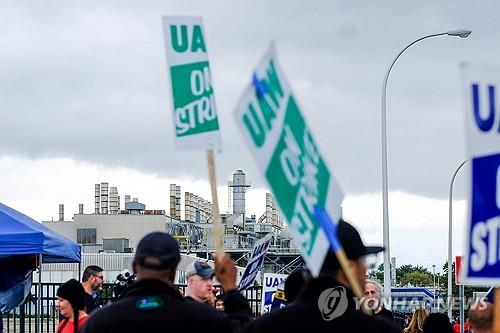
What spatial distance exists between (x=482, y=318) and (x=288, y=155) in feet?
7.88

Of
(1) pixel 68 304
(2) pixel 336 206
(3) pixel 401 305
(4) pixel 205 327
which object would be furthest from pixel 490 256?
(3) pixel 401 305

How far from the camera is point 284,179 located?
414 cm

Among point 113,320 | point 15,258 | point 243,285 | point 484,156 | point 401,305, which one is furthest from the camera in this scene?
point 401,305

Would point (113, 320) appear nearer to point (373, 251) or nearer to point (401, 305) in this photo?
point (373, 251)

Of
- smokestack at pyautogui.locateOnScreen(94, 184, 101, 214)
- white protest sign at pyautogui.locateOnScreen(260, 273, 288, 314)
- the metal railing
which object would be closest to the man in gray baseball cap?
white protest sign at pyautogui.locateOnScreen(260, 273, 288, 314)

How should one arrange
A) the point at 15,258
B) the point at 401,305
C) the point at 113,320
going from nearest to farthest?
the point at 113,320 → the point at 15,258 → the point at 401,305

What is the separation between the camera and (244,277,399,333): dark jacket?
14.7ft

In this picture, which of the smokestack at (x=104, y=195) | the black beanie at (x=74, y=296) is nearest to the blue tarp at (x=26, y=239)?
the black beanie at (x=74, y=296)

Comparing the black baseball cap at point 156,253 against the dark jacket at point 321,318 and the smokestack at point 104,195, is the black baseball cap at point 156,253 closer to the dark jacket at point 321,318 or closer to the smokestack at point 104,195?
the dark jacket at point 321,318

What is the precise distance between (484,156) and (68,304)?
18.5 feet

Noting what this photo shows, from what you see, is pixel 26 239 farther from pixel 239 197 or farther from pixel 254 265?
pixel 239 197

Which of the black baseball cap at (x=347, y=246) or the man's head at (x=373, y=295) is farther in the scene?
the man's head at (x=373, y=295)

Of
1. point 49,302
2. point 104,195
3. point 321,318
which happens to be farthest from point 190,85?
point 104,195

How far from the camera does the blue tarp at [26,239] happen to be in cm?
1346
